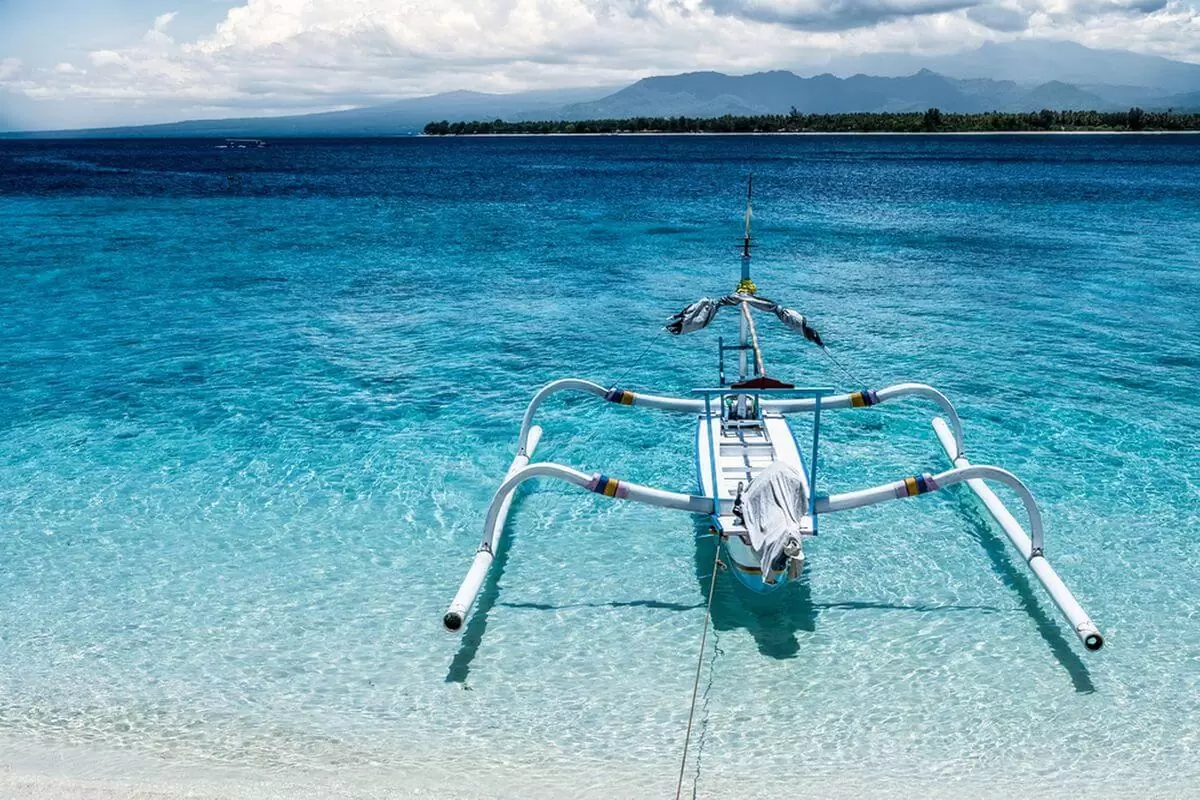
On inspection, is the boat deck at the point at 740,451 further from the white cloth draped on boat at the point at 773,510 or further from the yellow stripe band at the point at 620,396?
the yellow stripe band at the point at 620,396

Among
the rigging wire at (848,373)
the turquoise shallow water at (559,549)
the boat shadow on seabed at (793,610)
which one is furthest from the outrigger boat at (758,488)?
the rigging wire at (848,373)

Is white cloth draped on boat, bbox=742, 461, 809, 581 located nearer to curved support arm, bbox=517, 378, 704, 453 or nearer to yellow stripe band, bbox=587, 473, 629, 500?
yellow stripe band, bbox=587, 473, 629, 500

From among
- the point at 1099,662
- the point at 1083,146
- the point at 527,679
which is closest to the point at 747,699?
the point at 527,679

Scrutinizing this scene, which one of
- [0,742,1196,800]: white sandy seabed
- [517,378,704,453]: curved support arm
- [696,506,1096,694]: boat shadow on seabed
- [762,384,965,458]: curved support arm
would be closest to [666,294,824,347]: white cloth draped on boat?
[762,384,965,458]: curved support arm

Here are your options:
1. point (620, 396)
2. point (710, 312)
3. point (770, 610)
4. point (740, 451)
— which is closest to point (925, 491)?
point (770, 610)

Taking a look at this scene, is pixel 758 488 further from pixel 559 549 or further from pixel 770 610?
pixel 559 549

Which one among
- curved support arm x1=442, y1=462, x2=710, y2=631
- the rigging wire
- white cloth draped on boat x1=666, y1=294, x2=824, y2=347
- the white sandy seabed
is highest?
white cloth draped on boat x1=666, y1=294, x2=824, y2=347

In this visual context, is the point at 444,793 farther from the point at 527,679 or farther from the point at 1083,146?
Result: the point at 1083,146
